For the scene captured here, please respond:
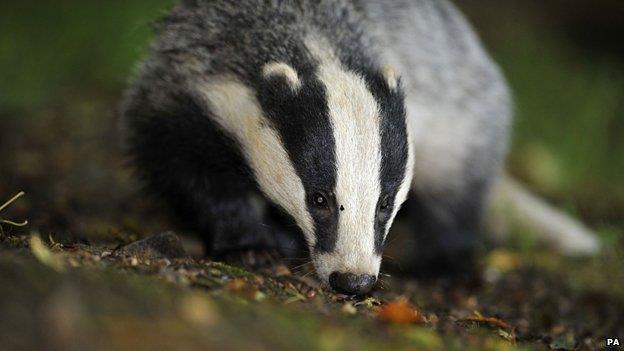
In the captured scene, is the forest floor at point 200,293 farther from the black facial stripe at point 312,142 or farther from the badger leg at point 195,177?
the black facial stripe at point 312,142

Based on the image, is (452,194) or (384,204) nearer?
(384,204)

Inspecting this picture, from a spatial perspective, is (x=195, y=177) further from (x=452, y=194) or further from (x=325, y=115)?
(x=452, y=194)

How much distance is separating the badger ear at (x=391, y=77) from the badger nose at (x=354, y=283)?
0.94 meters

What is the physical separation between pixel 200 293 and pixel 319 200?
965 mm

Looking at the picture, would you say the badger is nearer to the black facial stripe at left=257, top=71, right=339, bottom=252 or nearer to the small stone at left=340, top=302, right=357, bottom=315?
the black facial stripe at left=257, top=71, right=339, bottom=252

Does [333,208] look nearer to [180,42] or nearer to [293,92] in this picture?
[293,92]

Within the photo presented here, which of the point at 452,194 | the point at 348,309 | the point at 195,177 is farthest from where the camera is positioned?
the point at 452,194

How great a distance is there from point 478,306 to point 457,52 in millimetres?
1681

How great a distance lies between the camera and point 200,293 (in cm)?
261

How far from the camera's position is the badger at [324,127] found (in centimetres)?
343

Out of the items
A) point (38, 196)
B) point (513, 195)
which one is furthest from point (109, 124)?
point (513, 195)

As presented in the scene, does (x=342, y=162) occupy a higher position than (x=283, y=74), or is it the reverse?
(x=283, y=74)
